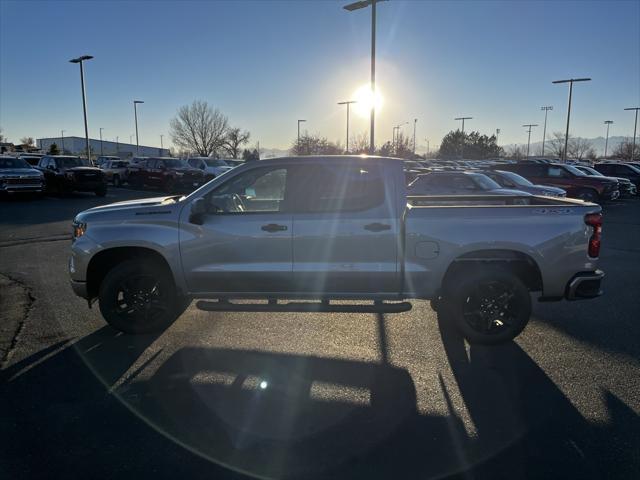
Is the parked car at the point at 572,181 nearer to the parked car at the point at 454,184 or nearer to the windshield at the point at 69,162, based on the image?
the parked car at the point at 454,184

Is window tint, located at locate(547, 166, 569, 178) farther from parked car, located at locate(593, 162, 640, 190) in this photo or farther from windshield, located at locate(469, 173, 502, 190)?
parked car, located at locate(593, 162, 640, 190)

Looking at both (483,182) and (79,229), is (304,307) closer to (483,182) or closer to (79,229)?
(79,229)

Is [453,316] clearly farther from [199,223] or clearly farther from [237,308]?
[199,223]

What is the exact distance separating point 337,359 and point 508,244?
195 cm

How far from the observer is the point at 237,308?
4.88 meters

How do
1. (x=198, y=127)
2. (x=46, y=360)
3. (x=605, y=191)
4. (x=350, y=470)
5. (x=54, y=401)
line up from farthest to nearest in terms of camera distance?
(x=198, y=127)
(x=605, y=191)
(x=46, y=360)
(x=54, y=401)
(x=350, y=470)

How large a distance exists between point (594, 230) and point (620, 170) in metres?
26.1

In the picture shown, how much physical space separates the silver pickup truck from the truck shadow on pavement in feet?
2.03

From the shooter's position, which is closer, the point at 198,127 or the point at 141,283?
the point at 141,283

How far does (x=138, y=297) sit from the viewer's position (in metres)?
5.09

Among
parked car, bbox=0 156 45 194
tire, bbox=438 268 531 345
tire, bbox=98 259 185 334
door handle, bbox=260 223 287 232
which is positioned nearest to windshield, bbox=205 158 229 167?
parked car, bbox=0 156 45 194

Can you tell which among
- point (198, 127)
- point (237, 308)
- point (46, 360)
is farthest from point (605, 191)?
point (198, 127)

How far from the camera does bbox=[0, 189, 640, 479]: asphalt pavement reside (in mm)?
3031

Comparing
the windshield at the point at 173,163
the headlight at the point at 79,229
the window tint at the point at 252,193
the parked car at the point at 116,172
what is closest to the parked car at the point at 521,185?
the window tint at the point at 252,193
